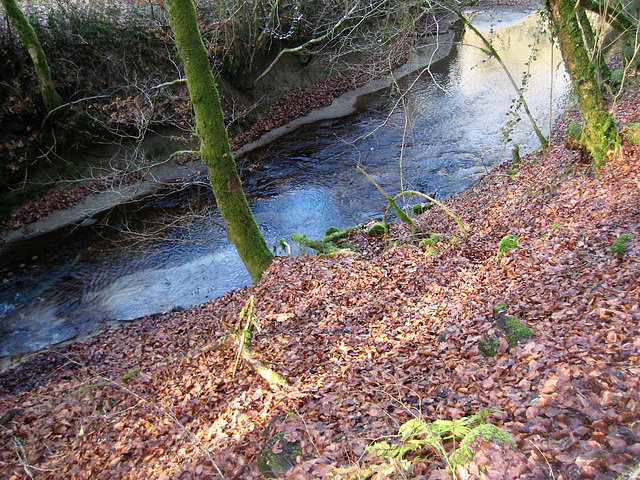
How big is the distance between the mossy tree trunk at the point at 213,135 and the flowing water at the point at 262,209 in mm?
1822

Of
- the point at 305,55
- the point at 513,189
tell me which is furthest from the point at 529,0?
the point at 513,189

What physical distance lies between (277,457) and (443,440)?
1515mm

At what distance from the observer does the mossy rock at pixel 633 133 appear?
25.1ft

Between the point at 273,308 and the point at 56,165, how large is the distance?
11.5 meters

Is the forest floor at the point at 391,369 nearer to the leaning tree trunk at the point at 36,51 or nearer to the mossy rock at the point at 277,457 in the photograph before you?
the mossy rock at the point at 277,457

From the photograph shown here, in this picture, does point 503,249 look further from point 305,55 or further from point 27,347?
point 305,55

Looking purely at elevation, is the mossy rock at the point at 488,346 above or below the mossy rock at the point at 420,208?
above

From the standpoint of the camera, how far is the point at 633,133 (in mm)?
7754

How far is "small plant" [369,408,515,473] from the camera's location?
2.99 metres

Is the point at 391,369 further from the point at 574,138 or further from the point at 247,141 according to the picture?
the point at 247,141

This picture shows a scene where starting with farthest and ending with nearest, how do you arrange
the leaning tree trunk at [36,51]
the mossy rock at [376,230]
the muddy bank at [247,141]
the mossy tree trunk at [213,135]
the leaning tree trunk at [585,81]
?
the muddy bank at [247,141], the leaning tree trunk at [36,51], the mossy rock at [376,230], the leaning tree trunk at [585,81], the mossy tree trunk at [213,135]

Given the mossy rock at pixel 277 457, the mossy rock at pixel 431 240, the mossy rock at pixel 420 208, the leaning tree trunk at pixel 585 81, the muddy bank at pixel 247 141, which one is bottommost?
the mossy rock at pixel 420 208

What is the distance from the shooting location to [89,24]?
15.4 m

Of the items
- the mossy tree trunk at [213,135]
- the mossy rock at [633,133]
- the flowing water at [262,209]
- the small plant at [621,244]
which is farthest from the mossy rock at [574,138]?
the mossy tree trunk at [213,135]
